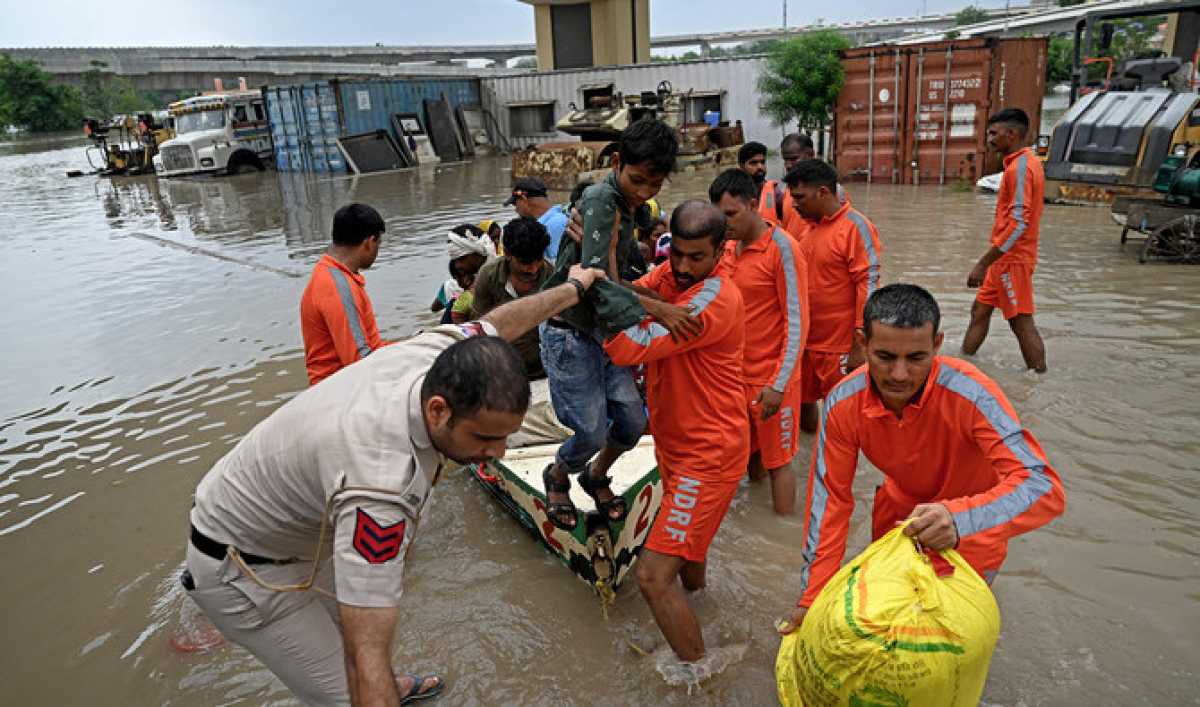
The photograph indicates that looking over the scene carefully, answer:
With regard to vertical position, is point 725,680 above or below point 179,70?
below

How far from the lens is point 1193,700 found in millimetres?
2641

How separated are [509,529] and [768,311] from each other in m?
1.89

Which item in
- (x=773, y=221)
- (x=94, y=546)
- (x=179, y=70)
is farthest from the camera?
(x=179, y=70)

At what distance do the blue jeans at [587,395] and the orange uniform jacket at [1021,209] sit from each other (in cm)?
352

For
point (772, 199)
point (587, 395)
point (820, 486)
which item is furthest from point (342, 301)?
point (772, 199)

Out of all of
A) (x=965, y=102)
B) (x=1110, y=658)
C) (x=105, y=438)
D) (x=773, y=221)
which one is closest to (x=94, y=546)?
(x=105, y=438)

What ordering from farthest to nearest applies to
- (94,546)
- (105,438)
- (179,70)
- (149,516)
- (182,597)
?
(179,70), (105,438), (149,516), (94,546), (182,597)

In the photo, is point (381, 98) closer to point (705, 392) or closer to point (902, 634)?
point (705, 392)

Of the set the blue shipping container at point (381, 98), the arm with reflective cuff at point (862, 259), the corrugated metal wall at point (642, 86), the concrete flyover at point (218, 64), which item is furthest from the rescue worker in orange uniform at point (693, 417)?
the concrete flyover at point (218, 64)

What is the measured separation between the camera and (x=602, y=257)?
278cm

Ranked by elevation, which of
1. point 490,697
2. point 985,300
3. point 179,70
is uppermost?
point 179,70

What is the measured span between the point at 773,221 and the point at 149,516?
14.3 feet

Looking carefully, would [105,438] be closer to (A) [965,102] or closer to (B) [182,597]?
(B) [182,597]

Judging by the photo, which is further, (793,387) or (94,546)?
(94,546)
